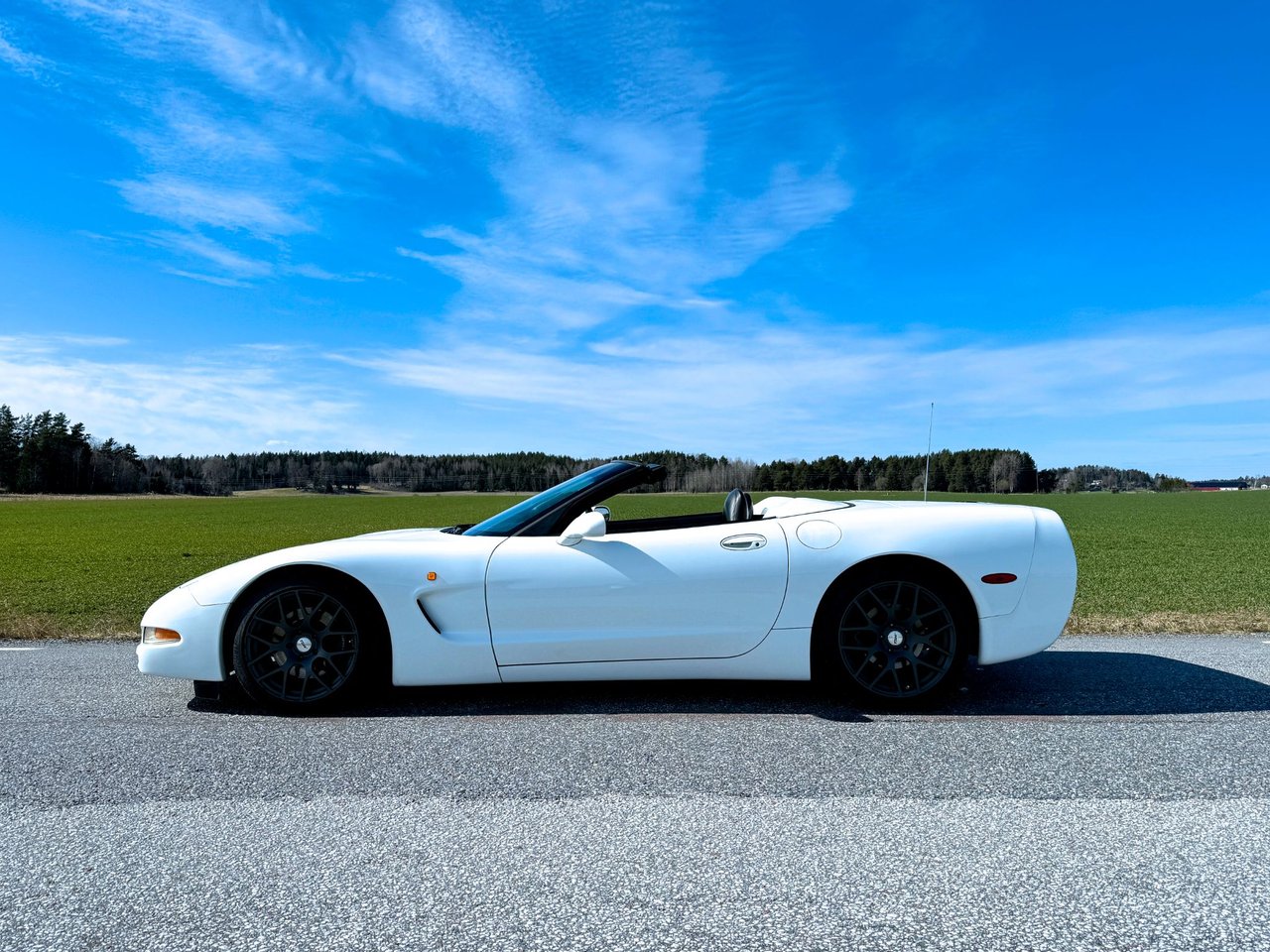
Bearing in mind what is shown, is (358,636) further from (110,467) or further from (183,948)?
(110,467)

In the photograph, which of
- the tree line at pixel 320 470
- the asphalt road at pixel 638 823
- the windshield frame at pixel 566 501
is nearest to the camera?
the asphalt road at pixel 638 823

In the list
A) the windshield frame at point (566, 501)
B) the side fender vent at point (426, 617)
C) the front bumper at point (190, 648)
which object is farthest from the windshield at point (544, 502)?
the front bumper at point (190, 648)

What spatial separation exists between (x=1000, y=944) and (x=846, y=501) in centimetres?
301

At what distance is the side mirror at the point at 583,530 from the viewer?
4.16m

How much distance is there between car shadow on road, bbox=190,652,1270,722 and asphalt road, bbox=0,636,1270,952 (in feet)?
0.11

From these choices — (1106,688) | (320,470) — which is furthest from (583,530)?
(320,470)

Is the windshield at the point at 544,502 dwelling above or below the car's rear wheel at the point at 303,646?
above

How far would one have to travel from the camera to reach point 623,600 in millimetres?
4102

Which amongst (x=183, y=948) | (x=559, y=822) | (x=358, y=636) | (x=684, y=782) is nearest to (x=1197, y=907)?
(x=684, y=782)

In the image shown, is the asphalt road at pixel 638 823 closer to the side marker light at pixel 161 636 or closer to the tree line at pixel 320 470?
the side marker light at pixel 161 636

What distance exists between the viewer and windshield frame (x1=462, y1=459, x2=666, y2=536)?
442 cm

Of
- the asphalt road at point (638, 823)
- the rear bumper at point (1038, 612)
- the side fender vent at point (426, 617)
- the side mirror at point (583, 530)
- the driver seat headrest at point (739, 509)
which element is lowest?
the asphalt road at point (638, 823)

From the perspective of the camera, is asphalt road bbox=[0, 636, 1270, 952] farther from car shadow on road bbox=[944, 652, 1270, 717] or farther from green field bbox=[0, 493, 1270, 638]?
green field bbox=[0, 493, 1270, 638]

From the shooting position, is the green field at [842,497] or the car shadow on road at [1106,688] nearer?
the car shadow on road at [1106,688]
